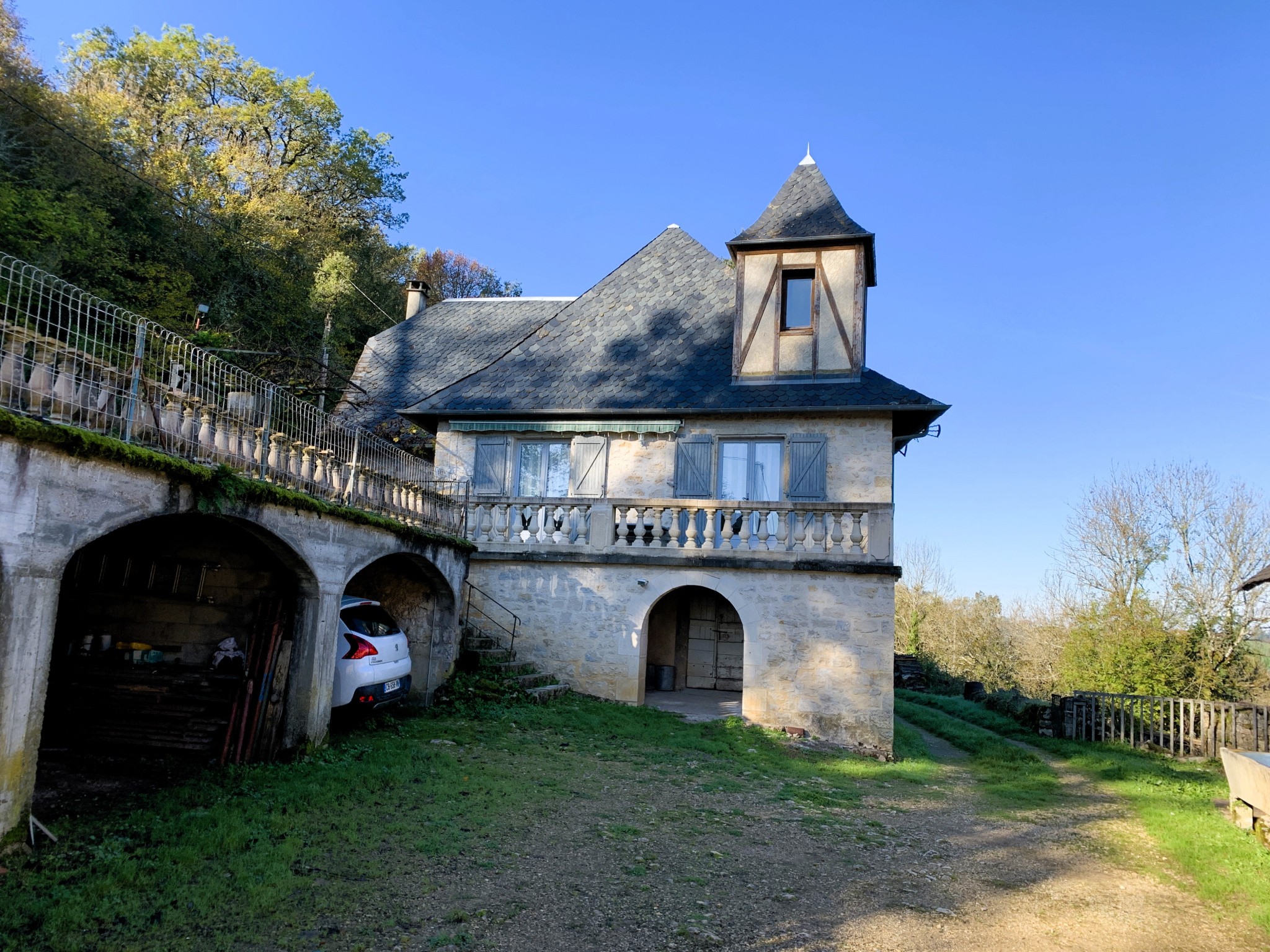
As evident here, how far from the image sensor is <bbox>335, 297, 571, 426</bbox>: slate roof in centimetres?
2011

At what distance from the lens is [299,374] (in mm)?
21797

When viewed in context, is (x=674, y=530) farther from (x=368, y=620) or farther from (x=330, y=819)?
(x=330, y=819)

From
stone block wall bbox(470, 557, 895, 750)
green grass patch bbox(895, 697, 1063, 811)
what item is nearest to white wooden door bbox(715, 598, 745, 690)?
stone block wall bbox(470, 557, 895, 750)

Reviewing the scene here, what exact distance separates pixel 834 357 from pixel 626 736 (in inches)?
336

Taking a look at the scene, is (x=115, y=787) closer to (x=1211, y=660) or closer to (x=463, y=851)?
(x=463, y=851)

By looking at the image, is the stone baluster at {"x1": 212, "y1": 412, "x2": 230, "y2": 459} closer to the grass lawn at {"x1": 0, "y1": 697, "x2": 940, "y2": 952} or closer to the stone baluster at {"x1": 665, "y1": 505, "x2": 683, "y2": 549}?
the grass lawn at {"x1": 0, "y1": 697, "x2": 940, "y2": 952}

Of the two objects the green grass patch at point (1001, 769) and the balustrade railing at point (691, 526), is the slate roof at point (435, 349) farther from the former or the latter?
the green grass patch at point (1001, 769)

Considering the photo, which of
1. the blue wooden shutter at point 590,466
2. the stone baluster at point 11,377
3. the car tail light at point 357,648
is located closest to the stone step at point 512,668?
the car tail light at point 357,648

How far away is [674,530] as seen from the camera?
14.2 metres

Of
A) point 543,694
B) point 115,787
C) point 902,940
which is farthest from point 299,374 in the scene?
point 902,940

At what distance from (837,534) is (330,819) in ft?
29.7

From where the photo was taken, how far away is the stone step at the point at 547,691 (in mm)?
12836

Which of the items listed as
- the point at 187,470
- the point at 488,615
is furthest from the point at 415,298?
the point at 187,470

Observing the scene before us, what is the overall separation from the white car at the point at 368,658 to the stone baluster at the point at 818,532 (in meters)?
6.69
